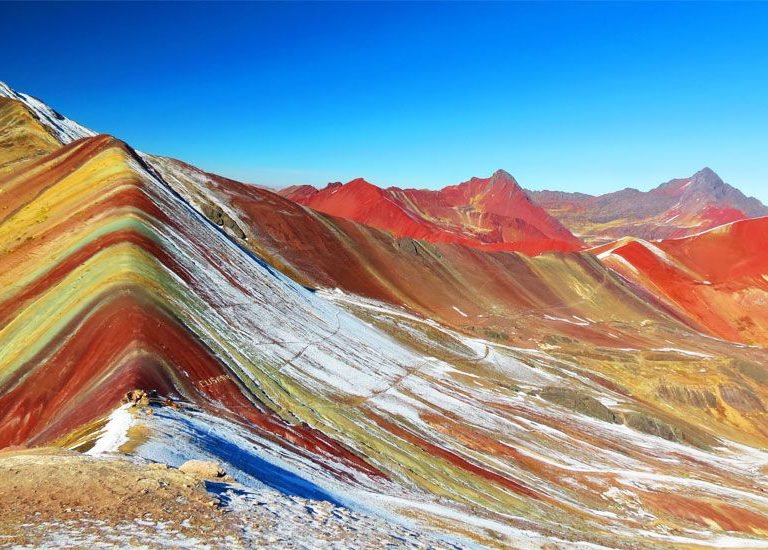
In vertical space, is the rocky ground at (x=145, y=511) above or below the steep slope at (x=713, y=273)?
below

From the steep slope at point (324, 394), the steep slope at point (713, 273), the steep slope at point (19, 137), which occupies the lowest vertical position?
the steep slope at point (324, 394)

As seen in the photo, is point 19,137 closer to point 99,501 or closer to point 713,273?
point 99,501

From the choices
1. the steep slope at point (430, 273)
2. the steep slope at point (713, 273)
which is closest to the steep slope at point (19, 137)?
the steep slope at point (430, 273)

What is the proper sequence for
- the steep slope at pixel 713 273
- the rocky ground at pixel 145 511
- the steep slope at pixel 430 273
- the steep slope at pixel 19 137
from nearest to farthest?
the rocky ground at pixel 145 511 < the steep slope at pixel 19 137 < the steep slope at pixel 430 273 < the steep slope at pixel 713 273

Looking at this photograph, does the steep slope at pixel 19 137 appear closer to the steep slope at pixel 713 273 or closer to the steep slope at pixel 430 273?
the steep slope at pixel 430 273

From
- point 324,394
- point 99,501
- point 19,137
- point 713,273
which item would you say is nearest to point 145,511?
point 99,501

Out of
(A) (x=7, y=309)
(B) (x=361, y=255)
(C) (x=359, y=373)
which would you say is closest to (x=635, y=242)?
(B) (x=361, y=255)

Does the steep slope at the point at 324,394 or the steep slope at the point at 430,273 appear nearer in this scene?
the steep slope at the point at 324,394
